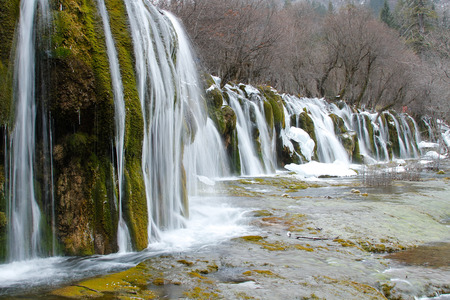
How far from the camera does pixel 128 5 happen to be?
568 cm

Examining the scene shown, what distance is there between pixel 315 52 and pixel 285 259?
123 feet

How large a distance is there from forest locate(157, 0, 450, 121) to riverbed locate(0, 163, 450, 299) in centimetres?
1138

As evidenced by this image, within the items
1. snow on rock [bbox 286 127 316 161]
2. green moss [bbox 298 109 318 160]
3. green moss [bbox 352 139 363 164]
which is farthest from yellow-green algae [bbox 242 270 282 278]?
green moss [bbox 352 139 363 164]

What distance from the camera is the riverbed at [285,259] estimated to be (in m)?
3.59

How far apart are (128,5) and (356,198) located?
23.5 feet

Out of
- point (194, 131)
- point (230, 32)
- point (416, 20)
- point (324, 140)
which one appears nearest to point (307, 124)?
point (324, 140)

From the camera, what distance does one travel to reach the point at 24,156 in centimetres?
452

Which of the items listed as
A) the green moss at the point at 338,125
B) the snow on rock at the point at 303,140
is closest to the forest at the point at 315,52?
the snow on rock at the point at 303,140

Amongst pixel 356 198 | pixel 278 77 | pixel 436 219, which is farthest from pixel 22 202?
pixel 278 77

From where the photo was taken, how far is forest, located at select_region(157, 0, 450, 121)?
20312mm

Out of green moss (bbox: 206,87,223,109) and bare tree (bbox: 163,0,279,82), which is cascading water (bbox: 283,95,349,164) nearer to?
bare tree (bbox: 163,0,279,82)

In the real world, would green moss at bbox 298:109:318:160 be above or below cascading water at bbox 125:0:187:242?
above

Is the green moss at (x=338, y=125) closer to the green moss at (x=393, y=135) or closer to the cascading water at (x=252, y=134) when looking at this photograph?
the cascading water at (x=252, y=134)

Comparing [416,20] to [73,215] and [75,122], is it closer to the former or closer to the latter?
[75,122]
